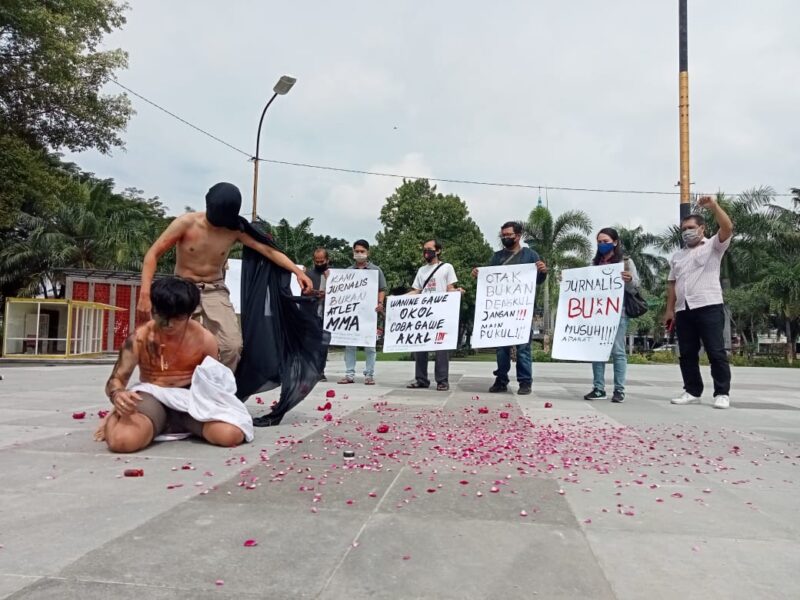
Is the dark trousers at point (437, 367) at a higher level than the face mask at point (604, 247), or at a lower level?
lower

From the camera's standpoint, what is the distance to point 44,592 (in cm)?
183

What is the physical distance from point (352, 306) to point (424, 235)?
29503 millimetres

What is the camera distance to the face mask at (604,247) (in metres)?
7.31

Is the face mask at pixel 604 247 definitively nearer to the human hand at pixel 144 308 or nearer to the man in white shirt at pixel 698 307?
the man in white shirt at pixel 698 307

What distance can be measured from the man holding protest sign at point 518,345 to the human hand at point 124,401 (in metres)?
4.66

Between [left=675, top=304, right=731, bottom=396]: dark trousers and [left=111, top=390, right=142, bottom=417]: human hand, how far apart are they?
18.2 feet

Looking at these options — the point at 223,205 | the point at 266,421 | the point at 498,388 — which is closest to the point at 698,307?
the point at 498,388

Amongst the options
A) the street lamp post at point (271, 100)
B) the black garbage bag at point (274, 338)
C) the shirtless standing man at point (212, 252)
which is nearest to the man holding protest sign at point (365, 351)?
the black garbage bag at point (274, 338)

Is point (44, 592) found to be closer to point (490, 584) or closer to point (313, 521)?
point (313, 521)

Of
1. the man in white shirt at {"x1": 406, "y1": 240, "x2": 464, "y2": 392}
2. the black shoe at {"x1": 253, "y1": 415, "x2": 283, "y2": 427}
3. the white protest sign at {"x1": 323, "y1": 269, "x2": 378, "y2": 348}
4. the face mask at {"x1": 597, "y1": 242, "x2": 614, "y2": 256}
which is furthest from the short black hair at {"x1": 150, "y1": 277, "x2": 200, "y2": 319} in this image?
the face mask at {"x1": 597, "y1": 242, "x2": 614, "y2": 256}

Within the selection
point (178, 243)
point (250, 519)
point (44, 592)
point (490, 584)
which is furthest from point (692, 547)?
point (178, 243)

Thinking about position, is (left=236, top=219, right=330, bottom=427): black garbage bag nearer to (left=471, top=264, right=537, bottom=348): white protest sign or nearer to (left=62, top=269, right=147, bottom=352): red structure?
(left=471, top=264, right=537, bottom=348): white protest sign

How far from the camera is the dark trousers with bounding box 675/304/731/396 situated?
21.4 ft

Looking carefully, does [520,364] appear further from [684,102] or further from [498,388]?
[684,102]
